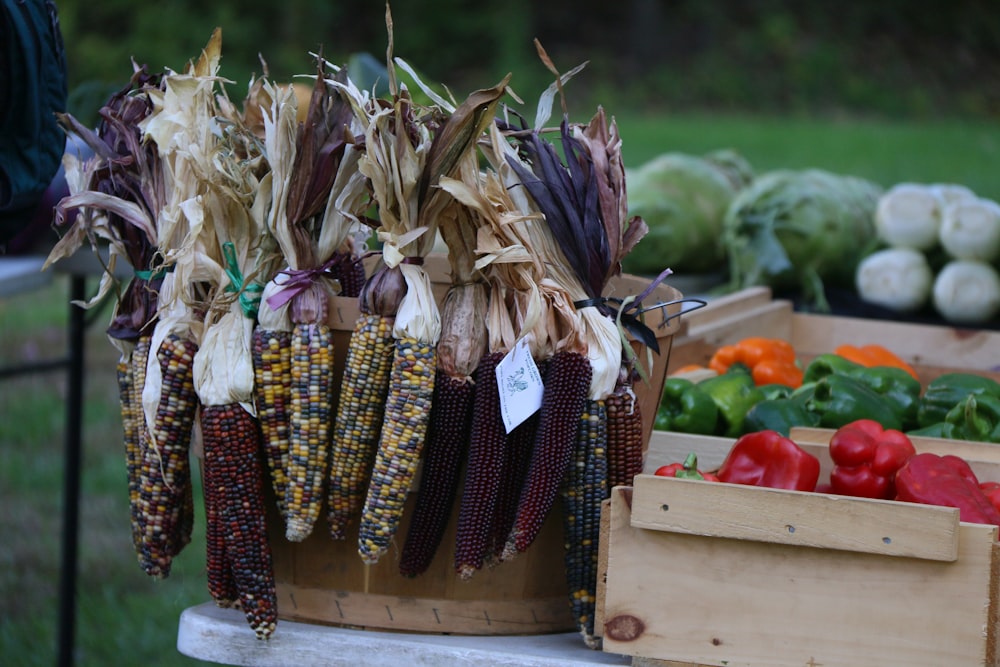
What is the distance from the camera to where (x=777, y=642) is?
5.02ft

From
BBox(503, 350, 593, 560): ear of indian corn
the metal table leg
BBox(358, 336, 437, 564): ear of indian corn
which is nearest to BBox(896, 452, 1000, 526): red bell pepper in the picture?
BBox(503, 350, 593, 560): ear of indian corn

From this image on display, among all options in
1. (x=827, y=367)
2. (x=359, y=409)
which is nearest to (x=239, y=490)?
(x=359, y=409)

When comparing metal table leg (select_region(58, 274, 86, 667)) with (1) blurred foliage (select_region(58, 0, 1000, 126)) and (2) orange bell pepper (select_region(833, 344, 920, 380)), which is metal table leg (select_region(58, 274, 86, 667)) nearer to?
(2) orange bell pepper (select_region(833, 344, 920, 380))

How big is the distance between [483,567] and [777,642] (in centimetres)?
42

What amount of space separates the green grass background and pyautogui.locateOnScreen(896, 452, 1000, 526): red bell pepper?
3.16 ft

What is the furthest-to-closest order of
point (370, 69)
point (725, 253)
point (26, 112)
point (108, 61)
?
point (108, 61), point (725, 253), point (370, 69), point (26, 112)

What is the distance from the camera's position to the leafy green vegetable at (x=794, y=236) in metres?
3.70

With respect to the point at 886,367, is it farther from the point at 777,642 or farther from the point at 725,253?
the point at 725,253

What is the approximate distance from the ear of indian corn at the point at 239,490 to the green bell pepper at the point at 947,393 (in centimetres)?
144

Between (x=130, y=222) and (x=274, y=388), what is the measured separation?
Answer: 0.38 m

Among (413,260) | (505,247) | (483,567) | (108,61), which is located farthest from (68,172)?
(108,61)

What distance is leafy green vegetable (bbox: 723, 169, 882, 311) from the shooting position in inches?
146

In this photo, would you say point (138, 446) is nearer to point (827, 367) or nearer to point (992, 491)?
point (992, 491)

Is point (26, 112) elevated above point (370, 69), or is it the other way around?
point (370, 69)
